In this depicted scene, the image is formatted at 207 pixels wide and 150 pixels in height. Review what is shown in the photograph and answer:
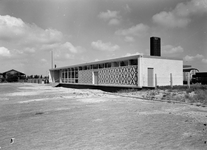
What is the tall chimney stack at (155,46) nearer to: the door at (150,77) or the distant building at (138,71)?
Answer: the distant building at (138,71)

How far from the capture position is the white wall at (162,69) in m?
19.3

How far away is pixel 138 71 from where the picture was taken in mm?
19250

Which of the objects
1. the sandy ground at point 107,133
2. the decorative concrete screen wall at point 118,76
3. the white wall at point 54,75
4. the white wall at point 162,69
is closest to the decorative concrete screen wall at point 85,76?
the decorative concrete screen wall at point 118,76

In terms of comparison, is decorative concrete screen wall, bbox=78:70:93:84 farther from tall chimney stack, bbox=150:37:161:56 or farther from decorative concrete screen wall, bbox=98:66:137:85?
tall chimney stack, bbox=150:37:161:56

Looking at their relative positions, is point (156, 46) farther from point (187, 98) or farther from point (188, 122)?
point (188, 122)

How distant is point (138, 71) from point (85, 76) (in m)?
12.9

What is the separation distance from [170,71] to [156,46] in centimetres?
472

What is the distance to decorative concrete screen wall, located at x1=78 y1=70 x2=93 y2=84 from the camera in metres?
29.1

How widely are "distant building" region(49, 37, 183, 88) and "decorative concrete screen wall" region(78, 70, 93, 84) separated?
1.15 ft

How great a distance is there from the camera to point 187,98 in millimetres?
12039

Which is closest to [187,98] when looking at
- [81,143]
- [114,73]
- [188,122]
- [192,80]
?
[188,122]

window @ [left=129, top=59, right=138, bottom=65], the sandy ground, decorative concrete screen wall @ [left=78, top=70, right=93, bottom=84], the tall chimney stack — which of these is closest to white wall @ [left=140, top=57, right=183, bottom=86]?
window @ [left=129, top=59, right=138, bottom=65]

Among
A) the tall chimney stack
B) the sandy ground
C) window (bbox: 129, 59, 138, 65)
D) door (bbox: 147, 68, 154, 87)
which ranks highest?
the tall chimney stack

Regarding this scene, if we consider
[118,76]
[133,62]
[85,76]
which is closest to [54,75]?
[85,76]
